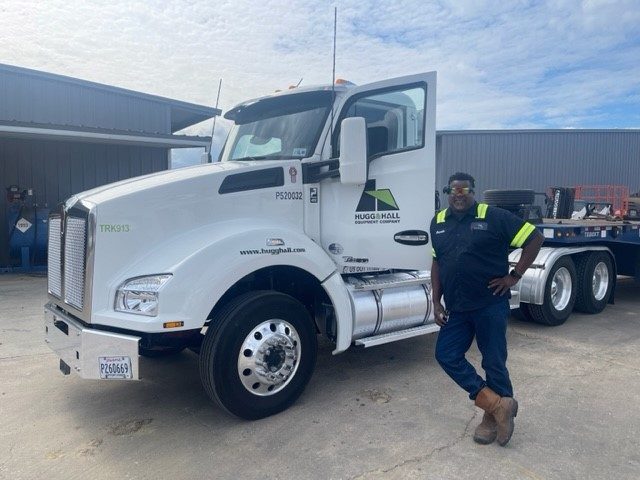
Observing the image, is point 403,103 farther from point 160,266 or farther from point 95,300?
point 95,300

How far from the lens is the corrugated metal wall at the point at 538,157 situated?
2352cm

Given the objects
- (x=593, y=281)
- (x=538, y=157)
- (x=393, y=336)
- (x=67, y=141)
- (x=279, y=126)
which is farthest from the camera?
(x=538, y=157)

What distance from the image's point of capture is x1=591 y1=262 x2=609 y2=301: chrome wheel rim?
7676 millimetres

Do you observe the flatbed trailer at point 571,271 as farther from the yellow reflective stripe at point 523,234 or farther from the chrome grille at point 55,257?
the chrome grille at point 55,257

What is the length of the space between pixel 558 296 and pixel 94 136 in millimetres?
9921

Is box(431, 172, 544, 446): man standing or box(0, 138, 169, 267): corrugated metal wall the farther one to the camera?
box(0, 138, 169, 267): corrugated metal wall

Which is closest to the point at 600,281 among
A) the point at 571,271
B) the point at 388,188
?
the point at 571,271

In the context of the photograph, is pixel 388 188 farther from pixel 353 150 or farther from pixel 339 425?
pixel 339 425

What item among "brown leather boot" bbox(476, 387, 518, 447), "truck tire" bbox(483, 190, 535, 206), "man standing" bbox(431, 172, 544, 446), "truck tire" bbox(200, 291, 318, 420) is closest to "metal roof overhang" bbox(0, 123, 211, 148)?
"truck tire" bbox(483, 190, 535, 206)

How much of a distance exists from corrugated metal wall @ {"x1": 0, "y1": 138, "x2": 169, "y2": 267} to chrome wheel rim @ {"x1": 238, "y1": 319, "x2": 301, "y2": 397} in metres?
11.0

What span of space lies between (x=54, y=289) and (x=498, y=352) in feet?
11.5

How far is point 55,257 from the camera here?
168 inches

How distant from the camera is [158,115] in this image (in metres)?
14.5

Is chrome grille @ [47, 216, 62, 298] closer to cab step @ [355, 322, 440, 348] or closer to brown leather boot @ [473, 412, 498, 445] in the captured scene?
cab step @ [355, 322, 440, 348]
